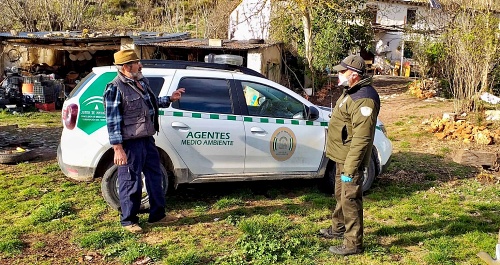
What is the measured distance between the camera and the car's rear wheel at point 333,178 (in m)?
6.31

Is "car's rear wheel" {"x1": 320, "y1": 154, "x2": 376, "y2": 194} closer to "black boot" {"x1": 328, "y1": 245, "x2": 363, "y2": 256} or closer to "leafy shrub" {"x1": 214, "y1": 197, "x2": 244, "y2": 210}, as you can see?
"leafy shrub" {"x1": 214, "y1": 197, "x2": 244, "y2": 210}

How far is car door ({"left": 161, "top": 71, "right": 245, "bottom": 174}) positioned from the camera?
5.44m

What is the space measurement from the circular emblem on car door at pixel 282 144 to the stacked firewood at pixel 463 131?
627cm

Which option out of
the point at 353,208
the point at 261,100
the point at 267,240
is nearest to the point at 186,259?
the point at 267,240

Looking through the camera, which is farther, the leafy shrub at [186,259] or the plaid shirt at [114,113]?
the plaid shirt at [114,113]

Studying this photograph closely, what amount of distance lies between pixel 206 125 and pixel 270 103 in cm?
92

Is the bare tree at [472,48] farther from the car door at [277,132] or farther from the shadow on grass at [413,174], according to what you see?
the car door at [277,132]

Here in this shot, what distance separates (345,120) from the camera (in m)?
4.29

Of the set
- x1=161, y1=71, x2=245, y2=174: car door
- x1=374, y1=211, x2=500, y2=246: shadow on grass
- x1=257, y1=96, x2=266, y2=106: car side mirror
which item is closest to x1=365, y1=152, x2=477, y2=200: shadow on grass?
x1=374, y1=211, x2=500, y2=246: shadow on grass

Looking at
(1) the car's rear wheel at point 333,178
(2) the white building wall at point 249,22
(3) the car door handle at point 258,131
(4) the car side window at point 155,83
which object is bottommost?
(1) the car's rear wheel at point 333,178

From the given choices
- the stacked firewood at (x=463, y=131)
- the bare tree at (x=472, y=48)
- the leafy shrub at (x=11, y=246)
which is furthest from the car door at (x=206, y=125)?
A: the bare tree at (x=472, y=48)

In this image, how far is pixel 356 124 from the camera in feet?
13.4

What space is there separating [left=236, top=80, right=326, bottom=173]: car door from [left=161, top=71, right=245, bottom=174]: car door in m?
0.15

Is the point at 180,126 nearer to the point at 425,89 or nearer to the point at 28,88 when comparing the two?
the point at 28,88
